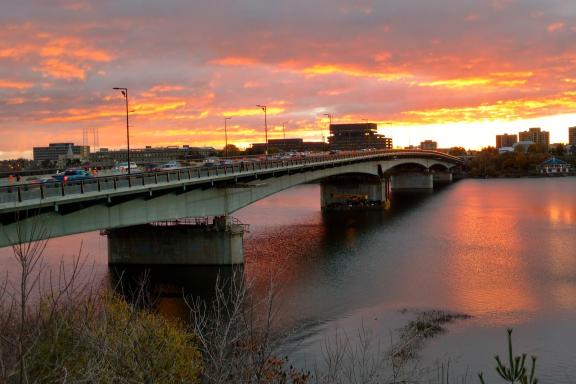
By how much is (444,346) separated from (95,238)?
4325cm

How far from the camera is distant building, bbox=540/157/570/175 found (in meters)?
176

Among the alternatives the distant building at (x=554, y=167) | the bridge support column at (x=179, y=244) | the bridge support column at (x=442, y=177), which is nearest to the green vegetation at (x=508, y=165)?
the distant building at (x=554, y=167)

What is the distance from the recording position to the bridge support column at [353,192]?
95.4m

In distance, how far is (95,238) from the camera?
59844 mm

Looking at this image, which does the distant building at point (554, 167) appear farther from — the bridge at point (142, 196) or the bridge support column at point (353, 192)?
the bridge at point (142, 196)

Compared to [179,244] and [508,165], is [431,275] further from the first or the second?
[508,165]

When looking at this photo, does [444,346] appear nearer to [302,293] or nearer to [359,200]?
[302,293]

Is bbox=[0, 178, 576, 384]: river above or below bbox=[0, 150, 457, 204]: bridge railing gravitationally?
below

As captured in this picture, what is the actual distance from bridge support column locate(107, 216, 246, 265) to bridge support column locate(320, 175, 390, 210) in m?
50.2

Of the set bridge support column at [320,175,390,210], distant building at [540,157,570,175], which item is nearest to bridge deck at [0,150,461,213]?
bridge support column at [320,175,390,210]

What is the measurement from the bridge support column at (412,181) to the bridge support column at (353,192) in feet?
Result: 126

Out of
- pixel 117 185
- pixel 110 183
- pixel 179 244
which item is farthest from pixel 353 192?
pixel 110 183

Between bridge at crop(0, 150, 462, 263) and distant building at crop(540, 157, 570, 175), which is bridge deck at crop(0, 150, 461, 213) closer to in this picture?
bridge at crop(0, 150, 462, 263)

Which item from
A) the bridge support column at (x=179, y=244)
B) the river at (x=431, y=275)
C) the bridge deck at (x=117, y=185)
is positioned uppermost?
the bridge deck at (x=117, y=185)
